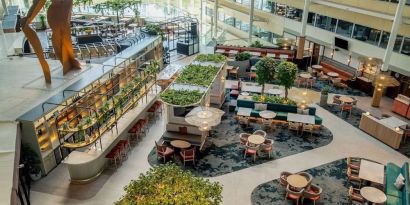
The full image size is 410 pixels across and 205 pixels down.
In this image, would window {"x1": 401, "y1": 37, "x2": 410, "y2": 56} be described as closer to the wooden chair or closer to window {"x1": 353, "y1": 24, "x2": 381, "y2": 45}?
window {"x1": 353, "y1": 24, "x2": 381, "y2": 45}

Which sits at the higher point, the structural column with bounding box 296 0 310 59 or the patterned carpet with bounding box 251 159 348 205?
the structural column with bounding box 296 0 310 59

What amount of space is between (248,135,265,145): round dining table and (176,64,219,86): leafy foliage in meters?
2.94

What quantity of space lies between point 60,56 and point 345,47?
1570 centimetres

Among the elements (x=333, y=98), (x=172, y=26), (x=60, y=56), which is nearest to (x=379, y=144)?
(x=333, y=98)

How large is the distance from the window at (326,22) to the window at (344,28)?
418 mm

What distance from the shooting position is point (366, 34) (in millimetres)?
18688

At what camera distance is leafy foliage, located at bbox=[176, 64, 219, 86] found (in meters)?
14.4

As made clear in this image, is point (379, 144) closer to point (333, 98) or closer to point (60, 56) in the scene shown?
point (333, 98)

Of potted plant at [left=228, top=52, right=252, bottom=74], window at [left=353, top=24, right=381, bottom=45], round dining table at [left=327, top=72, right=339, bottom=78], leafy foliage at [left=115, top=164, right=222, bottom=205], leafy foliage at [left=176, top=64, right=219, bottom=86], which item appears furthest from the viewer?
potted plant at [left=228, top=52, right=252, bottom=74]

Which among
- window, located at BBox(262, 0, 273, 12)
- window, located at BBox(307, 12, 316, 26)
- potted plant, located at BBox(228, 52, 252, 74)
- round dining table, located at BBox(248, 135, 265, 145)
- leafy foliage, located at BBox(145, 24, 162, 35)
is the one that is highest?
window, located at BBox(262, 0, 273, 12)

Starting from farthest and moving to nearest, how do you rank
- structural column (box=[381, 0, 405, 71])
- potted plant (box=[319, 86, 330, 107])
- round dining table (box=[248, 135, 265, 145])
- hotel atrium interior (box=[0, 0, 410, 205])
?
potted plant (box=[319, 86, 330, 107]) < structural column (box=[381, 0, 405, 71]) < round dining table (box=[248, 135, 265, 145]) < hotel atrium interior (box=[0, 0, 410, 205])

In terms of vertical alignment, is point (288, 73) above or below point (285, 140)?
above

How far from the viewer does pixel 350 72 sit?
67.6 ft

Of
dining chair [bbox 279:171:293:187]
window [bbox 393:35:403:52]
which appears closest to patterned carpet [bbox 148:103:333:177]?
dining chair [bbox 279:171:293:187]
